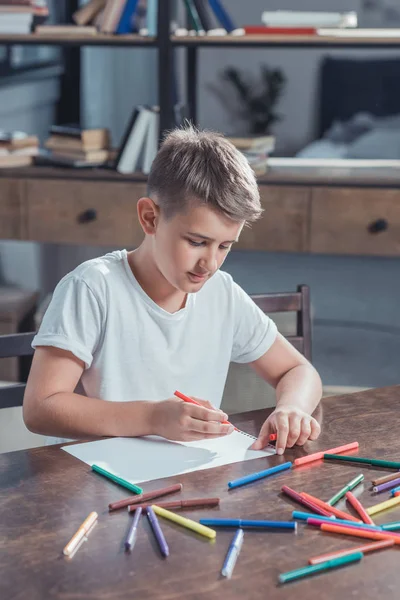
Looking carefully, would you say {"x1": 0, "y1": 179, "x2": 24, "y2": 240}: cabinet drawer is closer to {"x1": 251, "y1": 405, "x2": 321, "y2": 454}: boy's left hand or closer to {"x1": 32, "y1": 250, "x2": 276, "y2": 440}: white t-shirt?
{"x1": 32, "y1": 250, "x2": 276, "y2": 440}: white t-shirt

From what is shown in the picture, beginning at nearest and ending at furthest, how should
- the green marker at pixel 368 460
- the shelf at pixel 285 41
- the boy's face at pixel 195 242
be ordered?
the green marker at pixel 368 460 < the boy's face at pixel 195 242 < the shelf at pixel 285 41

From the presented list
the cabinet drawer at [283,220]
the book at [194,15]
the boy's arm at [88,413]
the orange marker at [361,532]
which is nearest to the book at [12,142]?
the book at [194,15]

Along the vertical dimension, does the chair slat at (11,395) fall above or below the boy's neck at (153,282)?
below

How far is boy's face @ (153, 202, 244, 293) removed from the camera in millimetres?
1375

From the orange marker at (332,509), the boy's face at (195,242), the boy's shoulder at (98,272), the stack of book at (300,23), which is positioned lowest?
the orange marker at (332,509)

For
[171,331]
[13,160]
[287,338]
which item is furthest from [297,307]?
[13,160]

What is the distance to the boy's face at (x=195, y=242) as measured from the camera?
138 centimetres

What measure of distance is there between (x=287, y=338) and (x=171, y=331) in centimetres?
32

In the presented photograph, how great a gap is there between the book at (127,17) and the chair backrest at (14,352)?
183 cm

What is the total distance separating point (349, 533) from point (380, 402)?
19.7 inches

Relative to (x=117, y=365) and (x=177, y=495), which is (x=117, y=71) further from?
(x=177, y=495)

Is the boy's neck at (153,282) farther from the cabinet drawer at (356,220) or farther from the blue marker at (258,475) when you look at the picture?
the cabinet drawer at (356,220)

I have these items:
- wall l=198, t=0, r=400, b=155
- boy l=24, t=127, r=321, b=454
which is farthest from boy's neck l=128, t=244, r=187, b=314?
wall l=198, t=0, r=400, b=155

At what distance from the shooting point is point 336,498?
109cm
